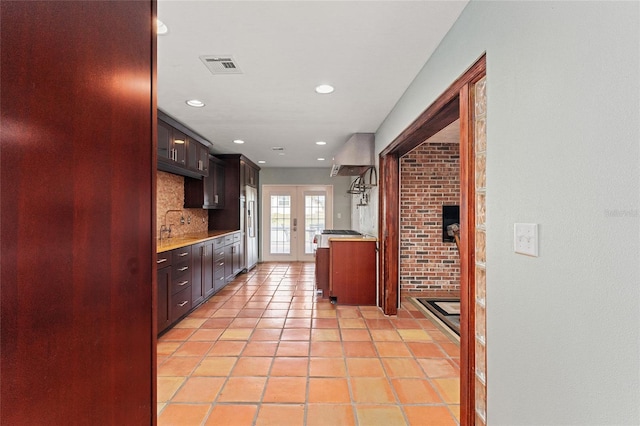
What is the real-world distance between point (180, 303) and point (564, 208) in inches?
142

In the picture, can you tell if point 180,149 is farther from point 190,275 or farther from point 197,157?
point 190,275

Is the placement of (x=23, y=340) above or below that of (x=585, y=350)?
above

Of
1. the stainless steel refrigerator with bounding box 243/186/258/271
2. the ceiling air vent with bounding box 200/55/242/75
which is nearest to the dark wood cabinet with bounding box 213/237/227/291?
the stainless steel refrigerator with bounding box 243/186/258/271

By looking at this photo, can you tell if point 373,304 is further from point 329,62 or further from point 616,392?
point 616,392

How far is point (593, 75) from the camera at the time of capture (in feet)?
2.99

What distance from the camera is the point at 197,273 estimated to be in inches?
161

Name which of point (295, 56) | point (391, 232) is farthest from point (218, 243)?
point (295, 56)

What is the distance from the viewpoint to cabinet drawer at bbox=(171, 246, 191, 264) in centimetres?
344

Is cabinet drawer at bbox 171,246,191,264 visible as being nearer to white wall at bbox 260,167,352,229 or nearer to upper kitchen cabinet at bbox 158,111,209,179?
upper kitchen cabinet at bbox 158,111,209,179

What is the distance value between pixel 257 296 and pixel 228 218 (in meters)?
1.94

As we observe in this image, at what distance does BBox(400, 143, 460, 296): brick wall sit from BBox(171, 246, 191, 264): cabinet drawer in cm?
280

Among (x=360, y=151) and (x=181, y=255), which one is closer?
(x=181, y=255)

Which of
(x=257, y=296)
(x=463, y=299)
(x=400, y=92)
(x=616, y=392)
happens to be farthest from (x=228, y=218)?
(x=616, y=392)

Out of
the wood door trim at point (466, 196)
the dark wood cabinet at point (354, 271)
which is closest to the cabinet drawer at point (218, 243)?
the dark wood cabinet at point (354, 271)
